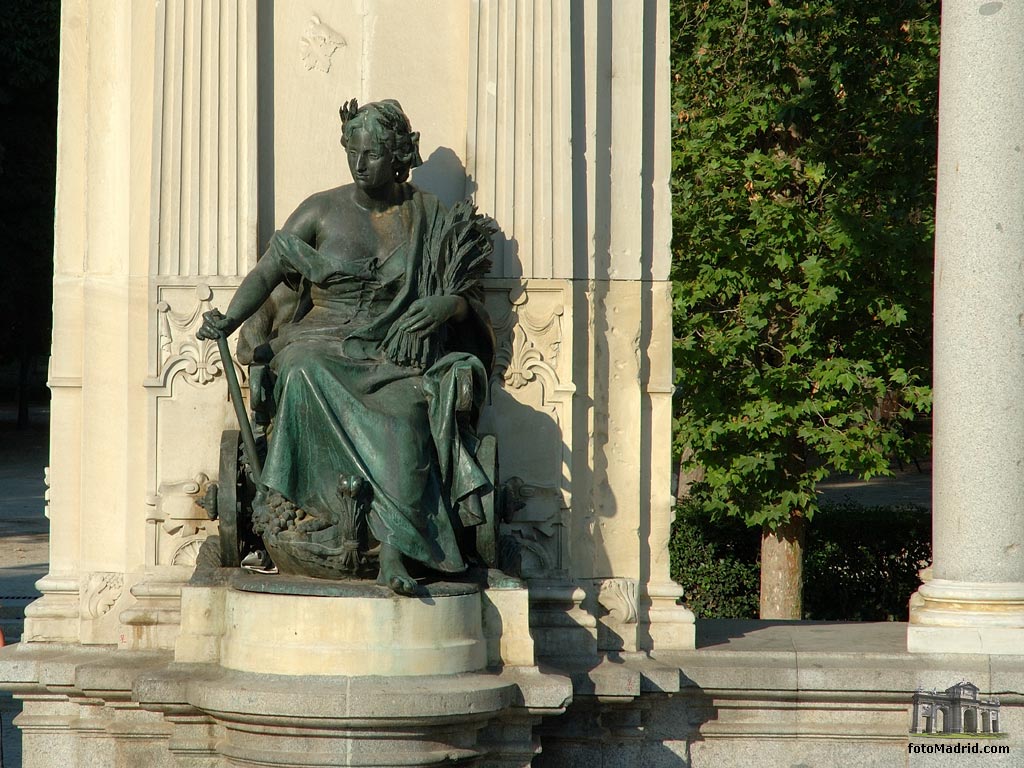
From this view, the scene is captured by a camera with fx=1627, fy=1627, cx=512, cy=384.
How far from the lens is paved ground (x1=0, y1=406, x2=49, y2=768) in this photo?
12516mm

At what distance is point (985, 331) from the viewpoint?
9180mm

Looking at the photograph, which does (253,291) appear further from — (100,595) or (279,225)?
(100,595)

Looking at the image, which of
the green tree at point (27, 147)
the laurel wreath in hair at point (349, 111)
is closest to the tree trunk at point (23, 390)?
the green tree at point (27, 147)

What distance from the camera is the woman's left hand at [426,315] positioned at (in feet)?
26.5

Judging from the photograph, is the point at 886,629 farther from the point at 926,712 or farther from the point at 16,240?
the point at 16,240

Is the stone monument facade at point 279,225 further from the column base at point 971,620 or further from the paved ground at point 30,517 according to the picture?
the column base at point 971,620

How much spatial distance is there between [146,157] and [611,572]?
11.4 feet

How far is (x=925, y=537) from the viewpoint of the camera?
16188 mm

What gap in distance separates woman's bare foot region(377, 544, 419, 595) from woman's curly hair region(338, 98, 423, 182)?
6.57 ft

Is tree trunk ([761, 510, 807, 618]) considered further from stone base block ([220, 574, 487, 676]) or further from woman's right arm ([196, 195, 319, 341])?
stone base block ([220, 574, 487, 676])

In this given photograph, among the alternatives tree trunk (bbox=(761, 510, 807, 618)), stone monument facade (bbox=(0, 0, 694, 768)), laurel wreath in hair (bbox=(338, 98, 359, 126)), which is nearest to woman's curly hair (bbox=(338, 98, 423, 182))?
laurel wreath in hair (bbox=(338, 98, 359, 126))

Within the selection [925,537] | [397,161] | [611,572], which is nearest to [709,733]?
[611,572]

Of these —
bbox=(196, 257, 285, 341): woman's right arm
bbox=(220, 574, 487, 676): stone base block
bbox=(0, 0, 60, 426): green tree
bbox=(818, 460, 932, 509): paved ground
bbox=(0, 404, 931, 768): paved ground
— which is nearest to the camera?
bbox=(220, 574, 487, 676): stone base block

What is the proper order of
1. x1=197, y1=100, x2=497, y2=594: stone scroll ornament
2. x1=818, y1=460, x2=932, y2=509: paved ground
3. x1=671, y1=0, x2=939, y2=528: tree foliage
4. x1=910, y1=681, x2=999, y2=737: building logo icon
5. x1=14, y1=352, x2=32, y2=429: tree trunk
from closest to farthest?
x1=197, y1=100, x2=497, y2=594: stone scroll ornament
x1=910, y1=681, x2=999, y2=737: building logo icon
x1=671, y1=0, x2=939, y2=528: tree foliage
x1=818, y1=460, x2=932, y2=509: paved ground
x1=14, y1=352, x2=32, y2=429: tree trunk
